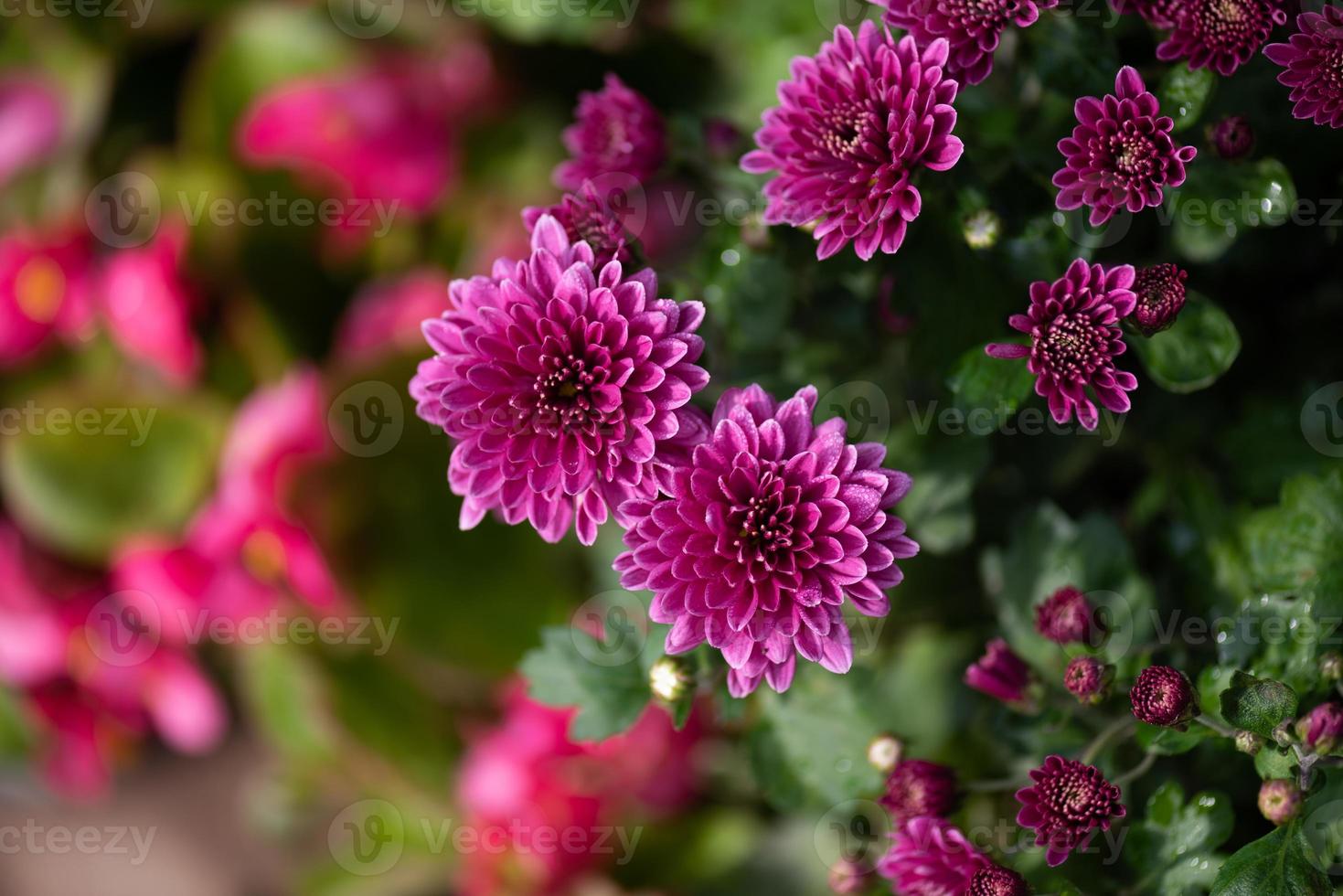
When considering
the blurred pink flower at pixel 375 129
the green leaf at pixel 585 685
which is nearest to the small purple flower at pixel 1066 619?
the green leaf at pixel 585 685

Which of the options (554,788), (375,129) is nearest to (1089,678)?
(554,788)

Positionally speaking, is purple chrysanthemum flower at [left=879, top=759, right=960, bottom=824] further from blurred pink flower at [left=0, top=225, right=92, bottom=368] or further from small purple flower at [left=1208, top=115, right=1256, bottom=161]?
blurred pink flower at [left=0, top=225, right=92, bottom=368]

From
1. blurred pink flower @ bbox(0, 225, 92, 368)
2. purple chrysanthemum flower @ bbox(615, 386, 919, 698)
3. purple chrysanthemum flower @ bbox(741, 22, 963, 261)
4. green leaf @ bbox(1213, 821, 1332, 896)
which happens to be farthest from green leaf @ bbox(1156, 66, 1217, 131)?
blurred pink flower @ bbox(0, 225, 92, 368)

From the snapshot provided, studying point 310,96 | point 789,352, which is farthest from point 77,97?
point 789,352

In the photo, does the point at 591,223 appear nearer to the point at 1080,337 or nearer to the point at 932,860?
the point at 1080,337

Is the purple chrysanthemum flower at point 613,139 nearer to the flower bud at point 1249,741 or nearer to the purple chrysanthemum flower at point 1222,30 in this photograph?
the purple chrysanthemum flower at point 1222,30

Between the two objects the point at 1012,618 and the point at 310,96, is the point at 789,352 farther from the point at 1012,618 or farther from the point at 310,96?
the point at 310,96

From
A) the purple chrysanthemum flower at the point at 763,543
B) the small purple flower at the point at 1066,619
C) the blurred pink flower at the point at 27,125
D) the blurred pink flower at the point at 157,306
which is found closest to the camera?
the purple chrysanthemum flower at the point at 763,543
